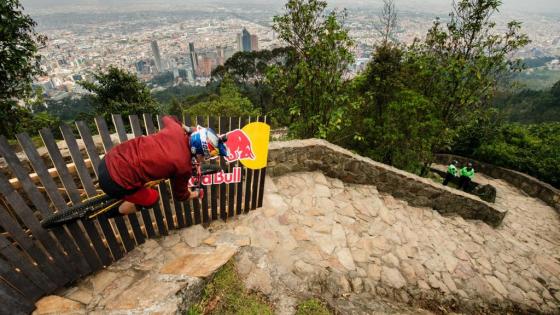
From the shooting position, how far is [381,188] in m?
5.94

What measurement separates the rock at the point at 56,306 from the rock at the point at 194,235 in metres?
1.21

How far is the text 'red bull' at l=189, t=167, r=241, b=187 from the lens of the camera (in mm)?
3683

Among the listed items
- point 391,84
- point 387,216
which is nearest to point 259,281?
point 387,216

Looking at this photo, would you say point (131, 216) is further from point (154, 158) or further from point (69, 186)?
point (154, 158)

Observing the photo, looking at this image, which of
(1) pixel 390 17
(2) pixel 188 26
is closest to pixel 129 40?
(2) pixel 188 26

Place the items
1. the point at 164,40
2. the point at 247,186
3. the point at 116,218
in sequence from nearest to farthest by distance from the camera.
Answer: the point at 116,218 < the point at 247,186 < the point at 164,40

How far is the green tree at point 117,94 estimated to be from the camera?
16192mm

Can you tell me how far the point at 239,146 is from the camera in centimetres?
384

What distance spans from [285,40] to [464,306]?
6.41m

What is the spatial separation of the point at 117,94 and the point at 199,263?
17.1 m

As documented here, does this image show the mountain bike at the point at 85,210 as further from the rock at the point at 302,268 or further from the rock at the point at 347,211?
the rock at the point at 347,211

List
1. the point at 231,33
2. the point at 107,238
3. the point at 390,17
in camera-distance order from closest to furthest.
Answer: the point at 107,238
the point at 390,17
the point at 231,33

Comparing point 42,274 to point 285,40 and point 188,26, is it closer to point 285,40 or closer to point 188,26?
point 285,40

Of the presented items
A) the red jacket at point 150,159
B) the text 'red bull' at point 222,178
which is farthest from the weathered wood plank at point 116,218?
the text 'red bull' at point 222,178
